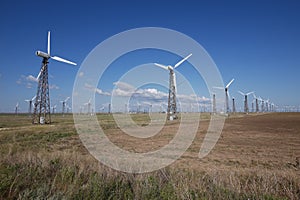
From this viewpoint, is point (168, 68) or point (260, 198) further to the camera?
point (168, 68)

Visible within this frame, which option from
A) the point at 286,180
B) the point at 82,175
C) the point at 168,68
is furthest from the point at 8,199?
the point at 168,68

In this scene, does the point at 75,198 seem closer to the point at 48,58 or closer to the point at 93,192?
the point at 93,192

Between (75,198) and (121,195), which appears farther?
(121,195)

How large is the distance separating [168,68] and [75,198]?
70030 mm

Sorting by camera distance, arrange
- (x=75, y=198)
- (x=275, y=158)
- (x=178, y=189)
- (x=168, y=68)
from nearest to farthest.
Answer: (x=75, y=198) → (x=178, y=189) → (x=275, y=158) → (x=168, y=68)

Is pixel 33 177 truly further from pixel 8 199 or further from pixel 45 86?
pixel 45 86

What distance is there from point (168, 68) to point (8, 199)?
70.2 m

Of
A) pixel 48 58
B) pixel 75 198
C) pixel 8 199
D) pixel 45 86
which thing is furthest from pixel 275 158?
pixel 48 58

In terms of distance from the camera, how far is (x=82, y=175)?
296 inches

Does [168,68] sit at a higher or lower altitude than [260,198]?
higher

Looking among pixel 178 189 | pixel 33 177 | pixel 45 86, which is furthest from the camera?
pixel 45 86

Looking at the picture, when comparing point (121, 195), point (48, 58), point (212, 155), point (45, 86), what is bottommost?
point (212, 155)

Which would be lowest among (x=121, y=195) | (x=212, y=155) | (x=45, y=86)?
(x=212, y=155)

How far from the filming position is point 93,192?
5.62 meters
